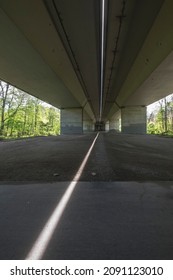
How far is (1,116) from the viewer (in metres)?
34.2

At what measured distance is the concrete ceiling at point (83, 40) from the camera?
8660 millimetres

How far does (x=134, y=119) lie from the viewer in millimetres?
41031

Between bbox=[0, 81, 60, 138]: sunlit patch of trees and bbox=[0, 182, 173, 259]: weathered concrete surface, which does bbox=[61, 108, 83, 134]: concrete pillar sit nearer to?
bbox=[0, 81, 60, 138]: sunlit patch of trees

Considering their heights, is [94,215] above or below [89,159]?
below

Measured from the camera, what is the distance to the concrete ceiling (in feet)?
28.4

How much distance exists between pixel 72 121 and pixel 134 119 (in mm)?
12499

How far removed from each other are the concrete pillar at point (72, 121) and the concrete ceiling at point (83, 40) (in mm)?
22070

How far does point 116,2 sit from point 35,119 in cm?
4080

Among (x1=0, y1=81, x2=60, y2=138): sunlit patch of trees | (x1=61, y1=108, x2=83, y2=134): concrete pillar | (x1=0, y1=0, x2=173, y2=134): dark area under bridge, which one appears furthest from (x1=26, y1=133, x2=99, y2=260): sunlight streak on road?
(x1=61, y1=108, x2=83, y2=134): concrete pillar

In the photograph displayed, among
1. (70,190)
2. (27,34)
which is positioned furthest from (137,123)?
(70,190)

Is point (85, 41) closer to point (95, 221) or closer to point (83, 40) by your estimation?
point (83, 40)

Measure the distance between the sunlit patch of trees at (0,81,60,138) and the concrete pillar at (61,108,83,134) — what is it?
22.7ft

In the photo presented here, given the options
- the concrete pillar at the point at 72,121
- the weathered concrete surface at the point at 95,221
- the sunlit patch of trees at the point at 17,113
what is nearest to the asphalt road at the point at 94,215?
the weathered concrete surface at the point at 95,221

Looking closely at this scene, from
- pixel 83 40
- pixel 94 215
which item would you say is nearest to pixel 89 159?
pixel 94 215
